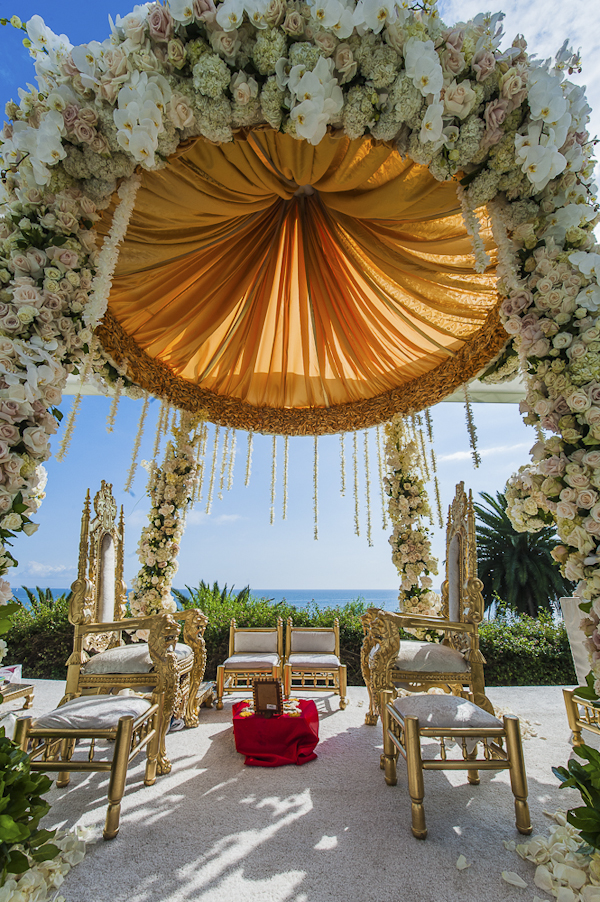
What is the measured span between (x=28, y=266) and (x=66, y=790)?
108 inches

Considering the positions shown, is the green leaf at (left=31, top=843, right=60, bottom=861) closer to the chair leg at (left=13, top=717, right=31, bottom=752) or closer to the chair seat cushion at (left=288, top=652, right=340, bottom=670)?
the chair leg at (left=13, top=717, right=31, bottom=752)

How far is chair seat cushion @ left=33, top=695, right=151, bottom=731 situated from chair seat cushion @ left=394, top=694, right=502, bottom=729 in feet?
4.47

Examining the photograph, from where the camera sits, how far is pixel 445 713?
2203 mm

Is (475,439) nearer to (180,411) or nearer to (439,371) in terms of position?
(439,371)

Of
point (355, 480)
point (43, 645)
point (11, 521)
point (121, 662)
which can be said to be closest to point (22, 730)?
point (121, 662)

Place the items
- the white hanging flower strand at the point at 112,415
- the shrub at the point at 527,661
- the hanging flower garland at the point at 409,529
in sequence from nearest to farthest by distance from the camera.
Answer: the white hanging flower strand at the point at 112,415
the hanging flower garland at the point at 409,529
the shrub at the point at 527,661

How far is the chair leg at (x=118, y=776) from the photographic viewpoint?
2.04 metres

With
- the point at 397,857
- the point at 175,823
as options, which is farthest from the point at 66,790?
the point at 397,857

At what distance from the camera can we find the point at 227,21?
157 cm

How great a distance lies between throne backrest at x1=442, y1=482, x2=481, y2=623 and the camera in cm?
330

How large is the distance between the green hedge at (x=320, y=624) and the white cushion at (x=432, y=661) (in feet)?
8.88

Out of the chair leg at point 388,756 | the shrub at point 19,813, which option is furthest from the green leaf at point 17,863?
the chair leg at point 388,756

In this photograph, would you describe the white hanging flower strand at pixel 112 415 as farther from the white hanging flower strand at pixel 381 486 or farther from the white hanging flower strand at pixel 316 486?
the white hanging flower strand at pixel 381 486

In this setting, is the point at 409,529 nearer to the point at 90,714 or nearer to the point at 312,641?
the point at 312,641
